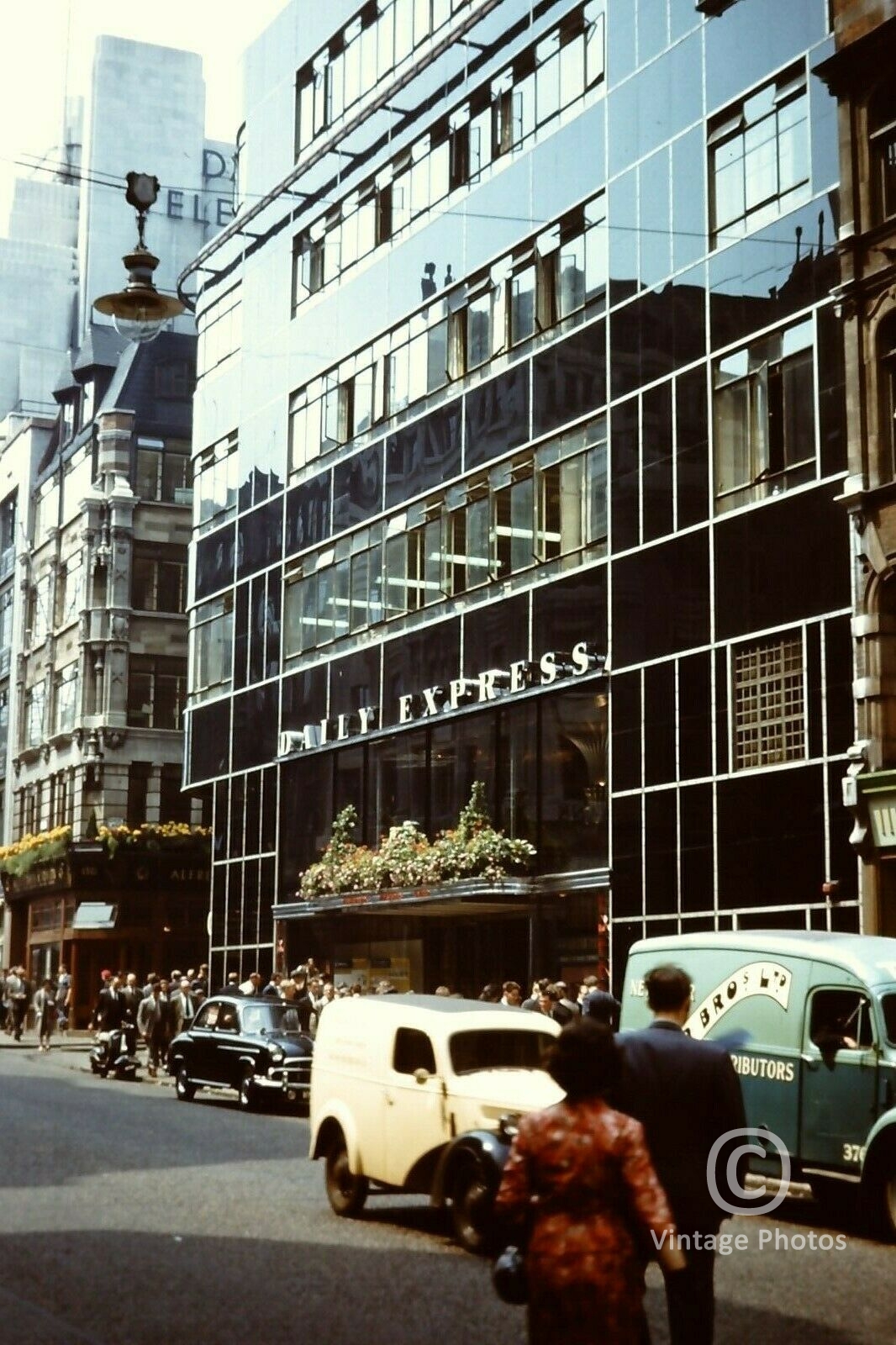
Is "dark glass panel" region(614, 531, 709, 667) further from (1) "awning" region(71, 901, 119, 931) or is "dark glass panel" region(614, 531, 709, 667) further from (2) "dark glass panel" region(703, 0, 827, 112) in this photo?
(1) "awning" region(71, 901, 119, 931)

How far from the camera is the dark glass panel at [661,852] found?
91.8 ft

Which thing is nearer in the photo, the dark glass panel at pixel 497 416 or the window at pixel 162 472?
the dark glass panel at pixel 497 416

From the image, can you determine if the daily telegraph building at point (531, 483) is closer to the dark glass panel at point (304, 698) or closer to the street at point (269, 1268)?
the dark glass panel at point (304, 698)

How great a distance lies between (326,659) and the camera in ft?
132

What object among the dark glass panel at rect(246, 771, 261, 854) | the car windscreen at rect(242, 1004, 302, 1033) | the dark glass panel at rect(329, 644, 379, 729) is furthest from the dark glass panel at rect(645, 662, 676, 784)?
the dark glass panel at rect(246, 771, 261, 854)

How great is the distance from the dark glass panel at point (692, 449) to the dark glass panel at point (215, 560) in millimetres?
19060

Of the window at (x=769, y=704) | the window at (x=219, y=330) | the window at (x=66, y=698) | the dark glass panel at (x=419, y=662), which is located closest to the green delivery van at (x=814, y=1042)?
the window at (x=769, y=704)

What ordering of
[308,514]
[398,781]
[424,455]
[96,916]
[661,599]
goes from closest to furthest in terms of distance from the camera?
[661,599] → [398,781] → [424,455] → [308,514] → [96,916]

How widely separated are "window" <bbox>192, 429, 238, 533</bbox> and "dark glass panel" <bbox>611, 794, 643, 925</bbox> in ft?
63.2

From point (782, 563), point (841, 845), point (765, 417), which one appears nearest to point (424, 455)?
point (765, 417)

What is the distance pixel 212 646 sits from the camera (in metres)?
46.7

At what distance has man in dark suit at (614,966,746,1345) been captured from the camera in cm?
776

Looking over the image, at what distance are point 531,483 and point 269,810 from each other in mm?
12364

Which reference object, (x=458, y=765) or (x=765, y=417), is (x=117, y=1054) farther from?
(x=765, y=417)
